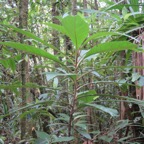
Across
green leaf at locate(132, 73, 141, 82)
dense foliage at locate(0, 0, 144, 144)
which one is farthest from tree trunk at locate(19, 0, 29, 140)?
green leaf at locate(132, 73, 141, 82)

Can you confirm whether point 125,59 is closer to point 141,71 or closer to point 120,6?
point 141,71

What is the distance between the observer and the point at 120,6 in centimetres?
156

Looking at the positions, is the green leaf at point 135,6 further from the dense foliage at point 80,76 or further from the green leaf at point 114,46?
the green leaf at point 114,46

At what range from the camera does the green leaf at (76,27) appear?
30.7 inches

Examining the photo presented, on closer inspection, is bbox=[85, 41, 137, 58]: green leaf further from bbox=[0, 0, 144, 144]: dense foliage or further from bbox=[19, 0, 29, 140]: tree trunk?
bbox=[19, 0, 29, 140]: tree trunk

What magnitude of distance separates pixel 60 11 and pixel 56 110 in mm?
1376

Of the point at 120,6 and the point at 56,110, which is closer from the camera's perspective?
the point at 120,6

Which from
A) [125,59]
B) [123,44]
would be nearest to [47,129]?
[125,59]

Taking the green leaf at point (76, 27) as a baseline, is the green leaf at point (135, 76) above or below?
below

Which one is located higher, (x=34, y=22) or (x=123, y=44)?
(x=34, y=22)

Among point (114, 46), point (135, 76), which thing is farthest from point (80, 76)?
point (135, 76)

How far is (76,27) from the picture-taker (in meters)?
0.81

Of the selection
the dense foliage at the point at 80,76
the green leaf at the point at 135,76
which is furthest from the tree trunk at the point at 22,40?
the green leaf at the point at 135,76

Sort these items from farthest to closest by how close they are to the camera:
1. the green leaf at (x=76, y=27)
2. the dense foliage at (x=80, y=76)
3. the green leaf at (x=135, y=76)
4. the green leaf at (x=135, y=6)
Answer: the green leaf at (x=135, y=6) → the green leaf at (x=135, y=76) → the dense foliage at (x=80, y=76) → the green leaf at (x=76, y=27)
